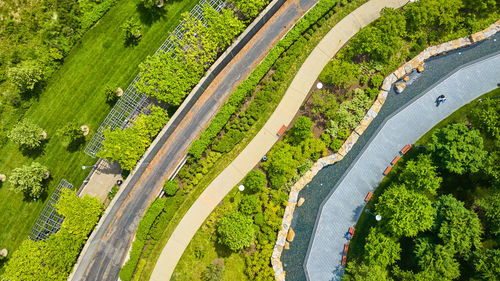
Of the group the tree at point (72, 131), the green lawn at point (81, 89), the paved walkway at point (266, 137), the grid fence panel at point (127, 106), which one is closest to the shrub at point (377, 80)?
the paved walkway at point (266, 137)

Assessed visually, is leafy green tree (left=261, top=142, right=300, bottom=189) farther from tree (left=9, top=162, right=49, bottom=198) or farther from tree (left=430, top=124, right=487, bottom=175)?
tree (left=9, top=162, right=49, bottom=198)

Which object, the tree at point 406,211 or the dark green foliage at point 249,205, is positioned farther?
the dark green foliage at point 249,205

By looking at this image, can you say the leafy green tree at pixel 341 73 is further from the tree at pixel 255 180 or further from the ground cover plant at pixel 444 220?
the tree at pixel 255 180

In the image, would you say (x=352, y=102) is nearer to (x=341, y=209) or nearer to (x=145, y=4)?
(x=341, y=209)

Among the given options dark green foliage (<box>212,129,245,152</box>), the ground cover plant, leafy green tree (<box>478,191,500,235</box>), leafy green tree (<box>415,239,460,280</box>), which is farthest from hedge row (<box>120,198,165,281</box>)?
leafy green tree (<box>478,191,500,235</box>)

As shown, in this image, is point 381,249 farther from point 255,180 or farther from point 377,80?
point 377,80

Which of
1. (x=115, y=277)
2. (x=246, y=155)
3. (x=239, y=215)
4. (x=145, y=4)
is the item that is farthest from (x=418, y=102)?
(x=115, y=277)

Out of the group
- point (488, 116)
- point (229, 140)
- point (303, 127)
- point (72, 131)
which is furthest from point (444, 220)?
point (72, 131)
